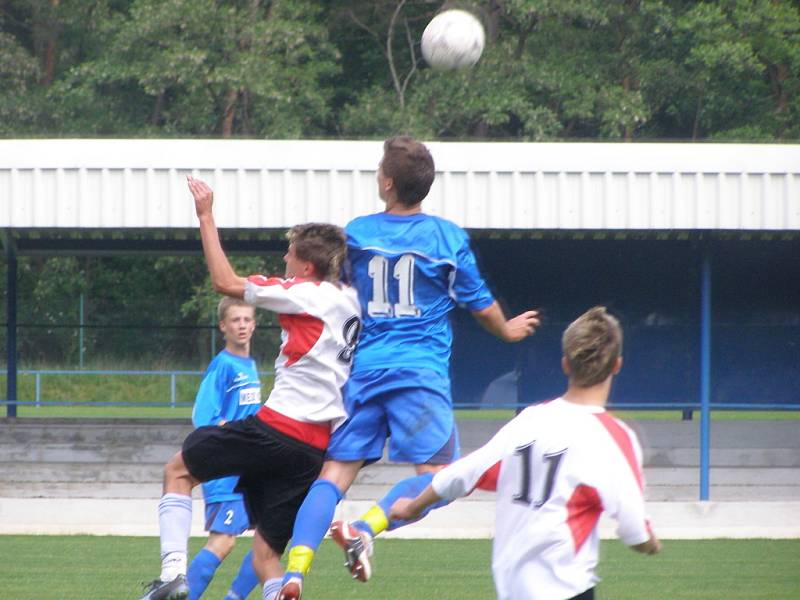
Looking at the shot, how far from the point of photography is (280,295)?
494 centimetres

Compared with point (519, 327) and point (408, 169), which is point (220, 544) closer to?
point (519, 327)

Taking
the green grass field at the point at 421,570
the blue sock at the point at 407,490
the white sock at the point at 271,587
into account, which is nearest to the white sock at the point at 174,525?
the white sock at the point at 271,587

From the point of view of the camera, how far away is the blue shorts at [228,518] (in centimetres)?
645

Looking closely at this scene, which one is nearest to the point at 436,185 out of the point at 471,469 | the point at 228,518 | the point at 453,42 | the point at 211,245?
the point at 453,42

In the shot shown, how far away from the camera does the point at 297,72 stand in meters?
31.3

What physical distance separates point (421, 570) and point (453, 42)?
158 inches

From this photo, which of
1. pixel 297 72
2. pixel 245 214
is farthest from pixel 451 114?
pixel 245 214

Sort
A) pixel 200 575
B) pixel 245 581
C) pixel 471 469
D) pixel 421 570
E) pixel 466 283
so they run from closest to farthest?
pixel 471 469 → pixel 466 283 → pixel 245 581 → pixel 200 575 → pixel 421 570

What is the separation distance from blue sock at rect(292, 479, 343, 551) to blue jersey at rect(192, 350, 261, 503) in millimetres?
1514

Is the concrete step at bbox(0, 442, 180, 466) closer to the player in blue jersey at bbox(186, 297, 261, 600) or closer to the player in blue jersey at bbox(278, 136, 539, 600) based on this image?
the player in blue jersey at bbox(186, 297, 261, 600)

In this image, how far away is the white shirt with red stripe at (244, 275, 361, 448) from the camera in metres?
4.99

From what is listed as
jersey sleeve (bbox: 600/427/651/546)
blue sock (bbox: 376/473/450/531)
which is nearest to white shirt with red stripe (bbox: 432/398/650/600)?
jersey sleeve (bbox: 600/427/651/546)

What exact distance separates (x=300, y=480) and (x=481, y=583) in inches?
116

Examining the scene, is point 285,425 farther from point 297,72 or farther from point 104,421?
point 297,72
